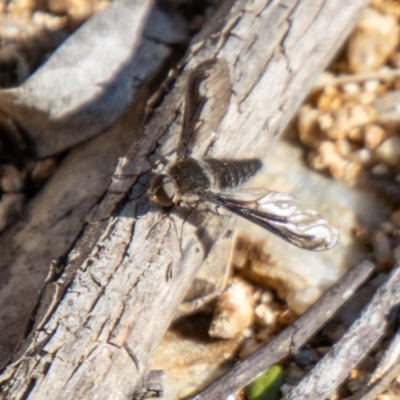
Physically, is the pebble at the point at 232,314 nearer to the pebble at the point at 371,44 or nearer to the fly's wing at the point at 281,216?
the fly's wing at the point at 281,216

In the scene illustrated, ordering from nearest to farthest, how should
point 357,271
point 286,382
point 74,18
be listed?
point 286,382 → point 357,271 → point 74,18


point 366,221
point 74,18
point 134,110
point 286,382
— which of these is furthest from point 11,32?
point 286,382

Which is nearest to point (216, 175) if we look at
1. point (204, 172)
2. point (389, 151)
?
point (204, 172)

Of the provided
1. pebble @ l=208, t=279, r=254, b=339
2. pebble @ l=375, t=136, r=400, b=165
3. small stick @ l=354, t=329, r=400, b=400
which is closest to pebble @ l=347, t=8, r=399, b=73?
pebble @ l=375, t=136, r=400, b=165

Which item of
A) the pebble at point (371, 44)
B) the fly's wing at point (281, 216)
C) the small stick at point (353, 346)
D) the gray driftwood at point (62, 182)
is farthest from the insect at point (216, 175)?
the pebble at point (371, 44)

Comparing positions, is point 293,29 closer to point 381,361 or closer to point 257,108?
point 257,108
